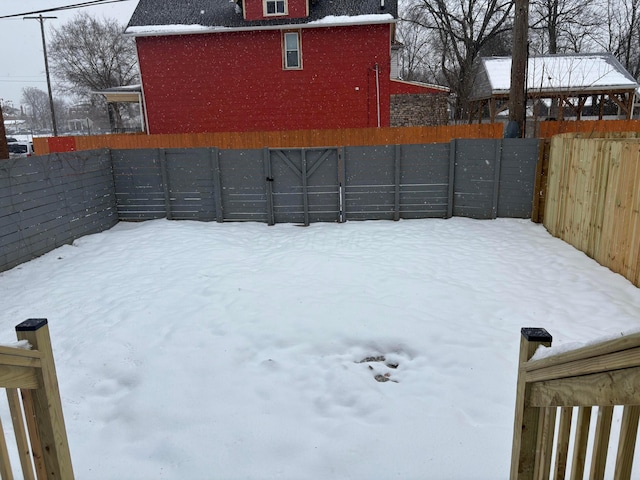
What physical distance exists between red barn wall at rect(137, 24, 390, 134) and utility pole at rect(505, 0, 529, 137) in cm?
695

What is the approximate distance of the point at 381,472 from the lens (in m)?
2.80

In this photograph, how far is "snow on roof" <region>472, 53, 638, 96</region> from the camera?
19.0m

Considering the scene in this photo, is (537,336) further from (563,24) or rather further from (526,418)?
(563,24)

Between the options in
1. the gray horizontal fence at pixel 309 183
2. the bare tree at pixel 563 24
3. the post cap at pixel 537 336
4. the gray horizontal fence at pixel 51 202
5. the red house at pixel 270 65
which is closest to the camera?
the post cap at pixel 537 336

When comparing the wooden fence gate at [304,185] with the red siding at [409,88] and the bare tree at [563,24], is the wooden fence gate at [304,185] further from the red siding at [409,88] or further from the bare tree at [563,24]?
the bare tree at [563,24]

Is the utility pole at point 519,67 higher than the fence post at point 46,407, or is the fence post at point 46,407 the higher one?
the utility pole at point 519,67

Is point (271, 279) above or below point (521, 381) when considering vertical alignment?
below

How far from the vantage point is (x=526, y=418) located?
192 centimetres

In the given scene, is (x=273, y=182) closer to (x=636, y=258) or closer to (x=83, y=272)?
(x=83, y=272)

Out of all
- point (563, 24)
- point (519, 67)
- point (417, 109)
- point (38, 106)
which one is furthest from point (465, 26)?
point (38, 106)

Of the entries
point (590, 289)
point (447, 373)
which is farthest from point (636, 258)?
point (447, 373)

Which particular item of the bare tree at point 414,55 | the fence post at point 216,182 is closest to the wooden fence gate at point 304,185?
the fence post at point 216,182

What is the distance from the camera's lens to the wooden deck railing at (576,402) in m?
1.25

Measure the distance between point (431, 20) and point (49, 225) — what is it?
113 feet
